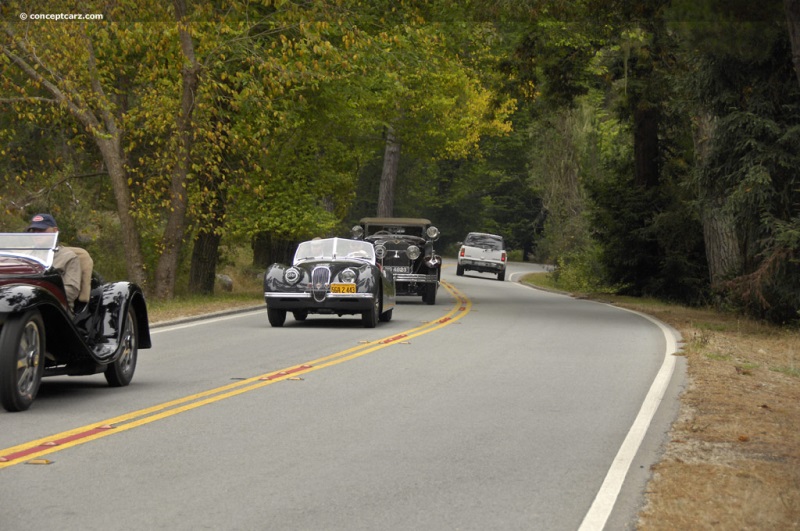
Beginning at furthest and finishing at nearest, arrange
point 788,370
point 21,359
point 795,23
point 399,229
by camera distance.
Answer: point 399,229 → point 788,370 → point 795,23 → point 21,359

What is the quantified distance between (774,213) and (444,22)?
1504cm

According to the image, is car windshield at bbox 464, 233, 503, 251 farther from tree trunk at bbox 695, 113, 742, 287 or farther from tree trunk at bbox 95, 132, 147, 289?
tree trunk at bbox 95, 132, 147, 289

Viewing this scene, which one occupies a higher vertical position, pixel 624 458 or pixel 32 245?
pixel 32 245

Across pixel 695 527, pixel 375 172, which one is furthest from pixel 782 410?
pixel 375 172

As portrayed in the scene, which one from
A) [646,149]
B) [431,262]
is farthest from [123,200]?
[646,149]

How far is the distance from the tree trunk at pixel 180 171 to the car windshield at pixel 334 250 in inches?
189

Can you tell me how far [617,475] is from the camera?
7676mm

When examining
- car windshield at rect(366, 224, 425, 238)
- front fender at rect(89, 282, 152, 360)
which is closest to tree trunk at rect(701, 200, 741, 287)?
car windshield at rect(366, 224, 425, 238)

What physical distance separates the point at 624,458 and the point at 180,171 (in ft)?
63.0

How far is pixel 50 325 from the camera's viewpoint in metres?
10.4

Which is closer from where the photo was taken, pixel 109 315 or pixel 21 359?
pixel 21 359

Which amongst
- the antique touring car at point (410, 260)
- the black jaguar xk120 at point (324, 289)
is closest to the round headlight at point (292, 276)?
the black jaguar xk120 at point (324, 289)

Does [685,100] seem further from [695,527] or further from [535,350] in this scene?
[695,527]

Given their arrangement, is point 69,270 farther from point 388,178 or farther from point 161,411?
point 388,178
